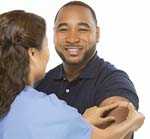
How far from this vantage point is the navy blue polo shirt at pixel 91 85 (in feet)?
5.19

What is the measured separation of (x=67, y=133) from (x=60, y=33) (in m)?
A: 0.67

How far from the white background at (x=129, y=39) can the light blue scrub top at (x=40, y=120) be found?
1242 mm

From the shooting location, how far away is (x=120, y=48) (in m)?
2.54

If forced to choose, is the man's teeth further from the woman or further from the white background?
the white background

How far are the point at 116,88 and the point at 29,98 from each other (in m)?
0.41

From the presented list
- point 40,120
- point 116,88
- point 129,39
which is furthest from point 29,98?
point 129,39

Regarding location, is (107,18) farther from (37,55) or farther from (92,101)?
(37,55)

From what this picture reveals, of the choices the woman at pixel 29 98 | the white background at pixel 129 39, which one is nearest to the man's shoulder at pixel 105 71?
the woman at pixel 29 98

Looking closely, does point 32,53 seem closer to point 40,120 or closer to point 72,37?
point 40,120

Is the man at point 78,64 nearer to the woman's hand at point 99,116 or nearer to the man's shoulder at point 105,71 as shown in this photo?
the man's shoulder at point 105,71

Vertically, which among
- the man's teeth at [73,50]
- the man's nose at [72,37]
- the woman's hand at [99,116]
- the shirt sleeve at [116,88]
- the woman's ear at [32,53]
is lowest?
the woman's hand at [99,116]

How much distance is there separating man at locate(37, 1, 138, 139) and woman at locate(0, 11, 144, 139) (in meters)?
0.34

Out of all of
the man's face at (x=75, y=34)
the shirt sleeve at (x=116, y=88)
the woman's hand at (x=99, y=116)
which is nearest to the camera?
the woman's hand at (x=99, y=116)

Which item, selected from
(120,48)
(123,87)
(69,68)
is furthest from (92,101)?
(120,48)
